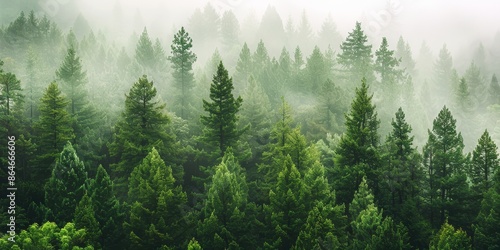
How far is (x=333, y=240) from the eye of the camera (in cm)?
2989

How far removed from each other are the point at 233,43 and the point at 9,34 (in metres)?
52.7

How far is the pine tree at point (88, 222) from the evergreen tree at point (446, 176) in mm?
27414

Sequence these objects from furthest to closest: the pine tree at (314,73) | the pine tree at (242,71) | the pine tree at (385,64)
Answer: the pine tree at (242,71) < the pine tree at (385,64) < the pine tree at (314,73)

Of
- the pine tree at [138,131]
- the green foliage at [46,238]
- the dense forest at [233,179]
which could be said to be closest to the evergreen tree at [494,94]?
the dense forest at [233,179]

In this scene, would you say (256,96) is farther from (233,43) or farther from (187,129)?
(233,43)

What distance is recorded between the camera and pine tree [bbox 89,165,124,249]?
1296 inches

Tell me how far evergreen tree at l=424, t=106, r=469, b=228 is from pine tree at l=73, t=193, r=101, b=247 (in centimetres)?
2741

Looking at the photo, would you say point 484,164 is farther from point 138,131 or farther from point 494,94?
point 494,94

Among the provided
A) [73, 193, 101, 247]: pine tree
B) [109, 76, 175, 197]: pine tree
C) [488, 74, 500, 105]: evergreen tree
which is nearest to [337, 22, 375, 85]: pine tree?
[109, 76, 175, 197]: pine tree

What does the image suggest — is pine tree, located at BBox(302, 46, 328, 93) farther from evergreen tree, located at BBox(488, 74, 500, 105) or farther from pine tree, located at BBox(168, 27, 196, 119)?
evergreen tree, located at BBox(488, 74, 500, 105)

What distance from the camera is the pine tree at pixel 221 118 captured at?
3709 centimetres

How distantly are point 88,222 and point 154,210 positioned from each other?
465cm

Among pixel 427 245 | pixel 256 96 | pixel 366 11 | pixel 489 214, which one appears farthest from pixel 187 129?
pixel 366 11

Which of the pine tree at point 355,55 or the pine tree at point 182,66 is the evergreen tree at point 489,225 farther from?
the pine tree at point 182,66
